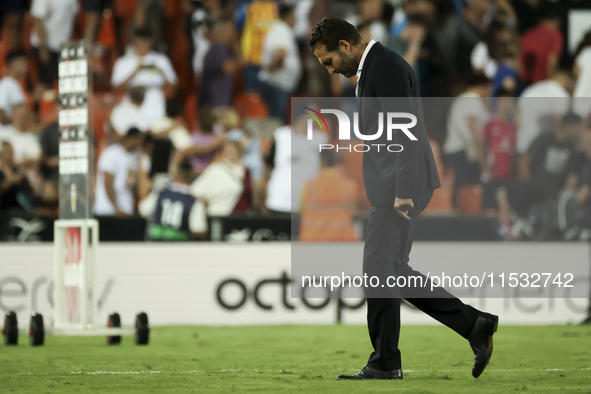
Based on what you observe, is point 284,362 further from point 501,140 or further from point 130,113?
point 130,113

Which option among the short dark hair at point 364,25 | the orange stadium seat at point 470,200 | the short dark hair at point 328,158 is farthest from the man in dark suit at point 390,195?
the short dark hair at point 364,25

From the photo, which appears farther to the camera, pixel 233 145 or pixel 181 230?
pixel 233 145

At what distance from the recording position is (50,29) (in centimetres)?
1329

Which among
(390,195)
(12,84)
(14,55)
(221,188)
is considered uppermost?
(14,55)

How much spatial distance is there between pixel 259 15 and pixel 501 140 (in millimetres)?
4252

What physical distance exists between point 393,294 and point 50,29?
9.70 metres

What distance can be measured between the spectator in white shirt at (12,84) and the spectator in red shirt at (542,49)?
6997 millimetres

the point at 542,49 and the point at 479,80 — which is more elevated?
the point at 542,49

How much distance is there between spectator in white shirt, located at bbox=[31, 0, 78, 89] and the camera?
13.2 meters

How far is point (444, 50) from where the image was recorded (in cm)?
1257

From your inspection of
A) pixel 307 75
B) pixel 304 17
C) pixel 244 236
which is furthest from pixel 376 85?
pixel 304 17

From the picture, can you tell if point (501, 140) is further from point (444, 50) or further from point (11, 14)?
point (11, 14)

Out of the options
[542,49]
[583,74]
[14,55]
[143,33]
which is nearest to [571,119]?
[583,74]

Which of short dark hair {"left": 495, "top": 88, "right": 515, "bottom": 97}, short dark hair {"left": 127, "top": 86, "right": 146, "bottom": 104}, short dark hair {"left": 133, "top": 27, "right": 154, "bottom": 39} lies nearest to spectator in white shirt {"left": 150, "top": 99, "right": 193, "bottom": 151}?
short dark hair {"left": 127, "top": 86, "right": 146, "bottom": 104}
